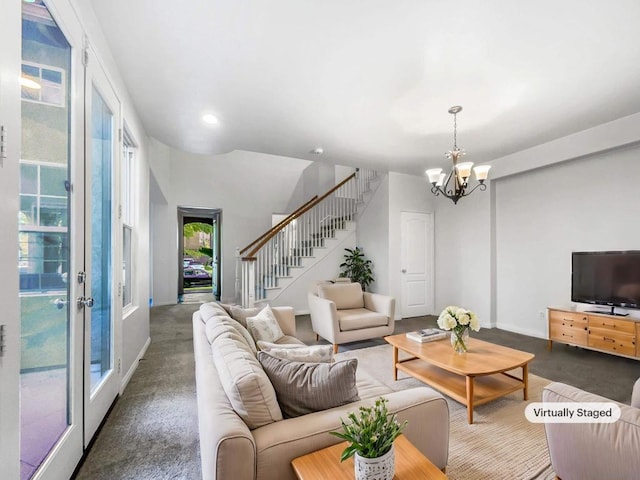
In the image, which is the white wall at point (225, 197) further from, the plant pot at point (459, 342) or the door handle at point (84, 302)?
the plant pot at point (459, 342)

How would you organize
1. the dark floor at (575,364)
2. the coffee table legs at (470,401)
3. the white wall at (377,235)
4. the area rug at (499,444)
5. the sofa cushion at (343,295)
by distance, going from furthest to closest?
the white wall at (377,235), the sofa cushion at (343,295), the dark floor at (575,364), the coffee table legs at (470,401), the area rug at (499,444)

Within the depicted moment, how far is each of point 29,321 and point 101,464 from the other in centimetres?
104

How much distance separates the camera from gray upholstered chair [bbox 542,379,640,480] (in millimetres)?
1103

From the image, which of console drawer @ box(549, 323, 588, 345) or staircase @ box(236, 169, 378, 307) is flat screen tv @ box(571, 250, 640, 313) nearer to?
console drawer @ box(549, 323, 588, 345)

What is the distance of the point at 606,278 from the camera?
11.2 feet

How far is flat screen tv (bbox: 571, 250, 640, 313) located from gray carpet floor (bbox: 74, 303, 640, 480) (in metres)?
0.68

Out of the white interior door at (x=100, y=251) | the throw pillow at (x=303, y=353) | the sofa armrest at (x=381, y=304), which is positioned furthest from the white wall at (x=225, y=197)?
the throw pillow at (x=303, y=353)

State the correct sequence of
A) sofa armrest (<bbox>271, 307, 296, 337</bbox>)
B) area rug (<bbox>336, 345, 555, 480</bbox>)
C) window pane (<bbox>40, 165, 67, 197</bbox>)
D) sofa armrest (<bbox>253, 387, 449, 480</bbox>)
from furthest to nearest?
sofa armrest (<bbox>271, 307, 296, 337</bbox>) < area rug (<bbox>336, 345, 555, 480</bbox>) < window pane (<bbox>40, 165, 67, 197</bbox>) < sofa armrest (<bbox>253, 387, 449, 480</bbox>)

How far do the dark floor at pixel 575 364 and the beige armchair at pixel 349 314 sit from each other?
10.8 inches

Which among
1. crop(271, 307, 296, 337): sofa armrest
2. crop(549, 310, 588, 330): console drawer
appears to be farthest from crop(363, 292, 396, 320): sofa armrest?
crop(549, 310, 588, 330): console drawer

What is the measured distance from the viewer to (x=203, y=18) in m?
1.89

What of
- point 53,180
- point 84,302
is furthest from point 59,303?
point 53,180

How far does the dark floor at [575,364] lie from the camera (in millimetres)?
2687

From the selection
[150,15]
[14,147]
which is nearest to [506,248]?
[150,15]
